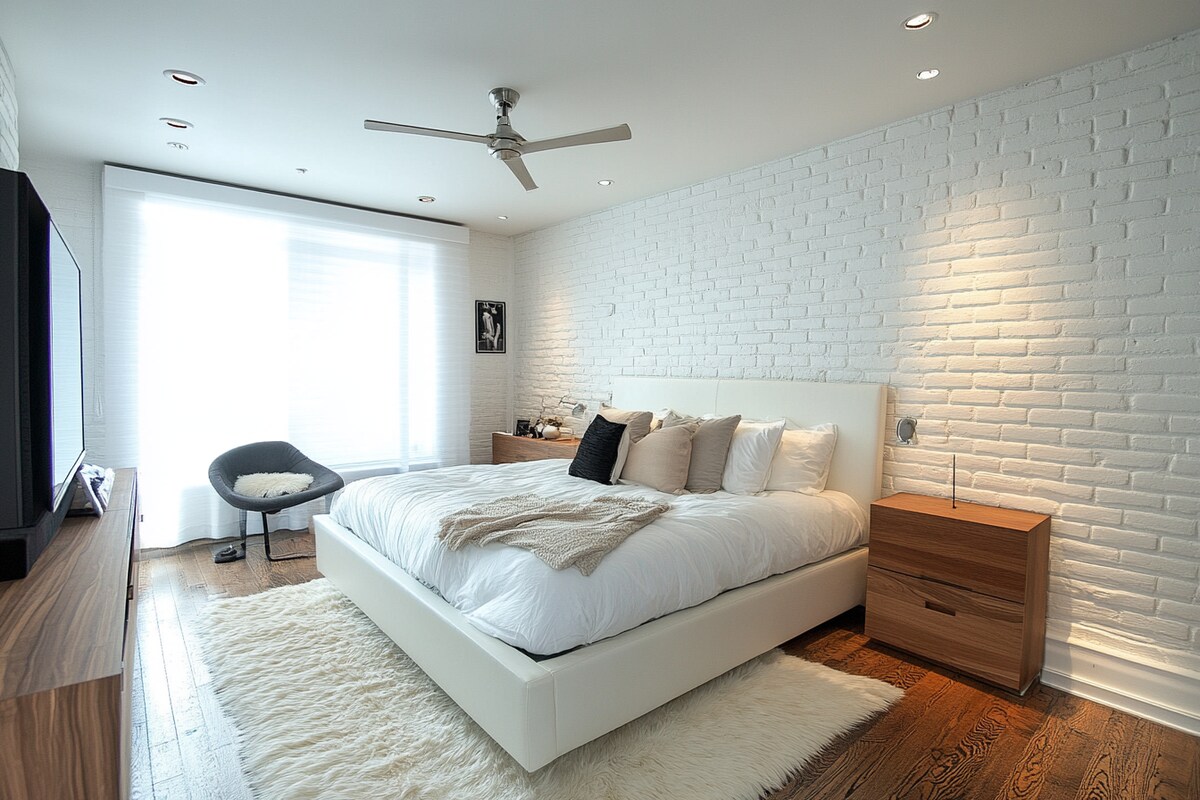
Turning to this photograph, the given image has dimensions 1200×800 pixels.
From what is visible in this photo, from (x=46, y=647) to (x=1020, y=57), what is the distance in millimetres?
3608

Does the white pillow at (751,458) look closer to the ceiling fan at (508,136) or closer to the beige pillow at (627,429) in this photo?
the beige pillow at (627,429)

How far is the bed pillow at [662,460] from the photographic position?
3303 mm

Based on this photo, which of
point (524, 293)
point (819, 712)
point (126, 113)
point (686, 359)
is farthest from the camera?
point (524, 293)

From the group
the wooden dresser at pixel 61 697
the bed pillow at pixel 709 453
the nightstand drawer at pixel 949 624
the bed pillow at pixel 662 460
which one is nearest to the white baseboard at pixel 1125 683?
the nightstand drawer at pixel 949 624

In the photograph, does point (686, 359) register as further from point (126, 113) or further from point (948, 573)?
point (126, 113)

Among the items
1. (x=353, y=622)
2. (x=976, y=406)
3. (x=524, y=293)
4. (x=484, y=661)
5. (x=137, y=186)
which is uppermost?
(x=137, y=186)

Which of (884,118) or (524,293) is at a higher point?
(884,118)

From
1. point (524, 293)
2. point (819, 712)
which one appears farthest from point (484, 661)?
point (524, 293)

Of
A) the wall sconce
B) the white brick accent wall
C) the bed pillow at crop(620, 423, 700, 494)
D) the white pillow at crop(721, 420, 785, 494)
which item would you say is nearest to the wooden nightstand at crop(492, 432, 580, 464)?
the bed pillow at crop(620, 423, 700, 494)

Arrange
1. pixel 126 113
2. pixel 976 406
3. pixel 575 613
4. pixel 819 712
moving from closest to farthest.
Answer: pixel 575 613, pixel 819 712, pixel 976 406, pixel 126 113

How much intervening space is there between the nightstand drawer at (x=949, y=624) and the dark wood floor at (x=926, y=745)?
3.2 inches

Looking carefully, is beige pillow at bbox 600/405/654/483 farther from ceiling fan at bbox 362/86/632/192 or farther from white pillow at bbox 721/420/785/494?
ceiling fan at bbox 362/86/632/192

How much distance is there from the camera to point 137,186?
3969 millimetres

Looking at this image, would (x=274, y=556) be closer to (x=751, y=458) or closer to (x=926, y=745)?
(x=751, y=458)
